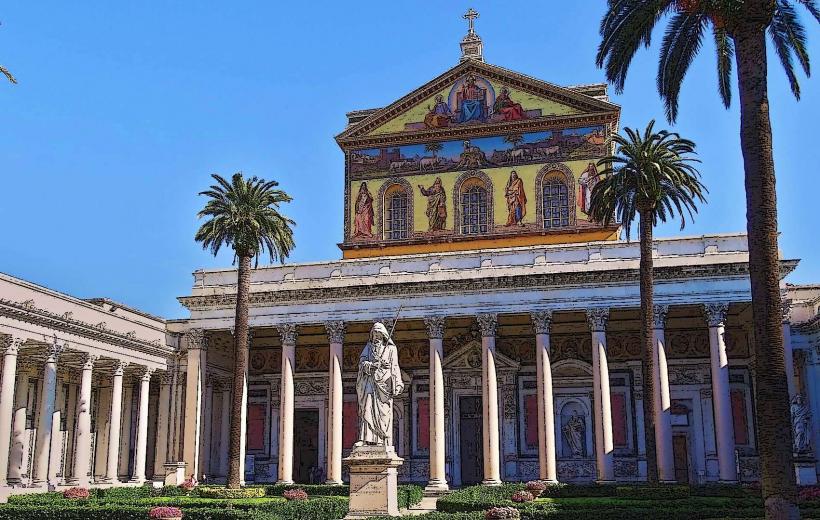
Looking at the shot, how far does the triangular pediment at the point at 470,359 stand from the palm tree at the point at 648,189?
10883 millimetres

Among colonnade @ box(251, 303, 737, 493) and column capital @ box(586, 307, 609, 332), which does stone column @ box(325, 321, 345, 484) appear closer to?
colonnade @ box(251, 303, 737, 493)

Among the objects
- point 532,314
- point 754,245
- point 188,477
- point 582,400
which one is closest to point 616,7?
point 754,245

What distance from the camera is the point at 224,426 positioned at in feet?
143

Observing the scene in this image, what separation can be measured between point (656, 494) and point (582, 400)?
43.7 ft

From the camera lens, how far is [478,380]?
4050cm

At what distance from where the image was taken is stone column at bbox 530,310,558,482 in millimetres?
33375

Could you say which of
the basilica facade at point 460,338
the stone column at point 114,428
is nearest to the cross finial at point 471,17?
the basilica facade at point 460,338

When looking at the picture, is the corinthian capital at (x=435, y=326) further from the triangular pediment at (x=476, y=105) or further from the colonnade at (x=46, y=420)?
the colonnade at (x=46, y=420)

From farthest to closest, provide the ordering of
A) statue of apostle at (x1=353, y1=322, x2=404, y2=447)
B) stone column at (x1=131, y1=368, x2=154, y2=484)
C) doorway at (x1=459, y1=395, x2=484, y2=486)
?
doorway at (x1=459, y1=395, x2=484, y2=486)
stone column at (x1=131, y1=368, x2=154, y2=484)
statue of apostle at (x1=353, y1=322, x2=404, y2=447)

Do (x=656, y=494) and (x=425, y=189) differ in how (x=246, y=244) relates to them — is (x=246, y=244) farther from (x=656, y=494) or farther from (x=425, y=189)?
(x=656, y=494)

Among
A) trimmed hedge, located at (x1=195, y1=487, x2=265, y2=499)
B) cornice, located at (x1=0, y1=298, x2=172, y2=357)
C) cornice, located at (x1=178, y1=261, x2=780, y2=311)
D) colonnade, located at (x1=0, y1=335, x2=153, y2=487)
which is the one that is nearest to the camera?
trimmed hedge, located at (x1=195, y1=487, x2=265, y2=499)

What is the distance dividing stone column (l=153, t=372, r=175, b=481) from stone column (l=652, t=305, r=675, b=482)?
22.8 m

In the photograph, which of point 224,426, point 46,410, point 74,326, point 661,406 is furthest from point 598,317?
point 46,410

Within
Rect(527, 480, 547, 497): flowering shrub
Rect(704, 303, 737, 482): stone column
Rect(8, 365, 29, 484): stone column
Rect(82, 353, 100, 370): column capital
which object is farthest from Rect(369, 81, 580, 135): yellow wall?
Rect(8, 365, 29, 484): stone column
